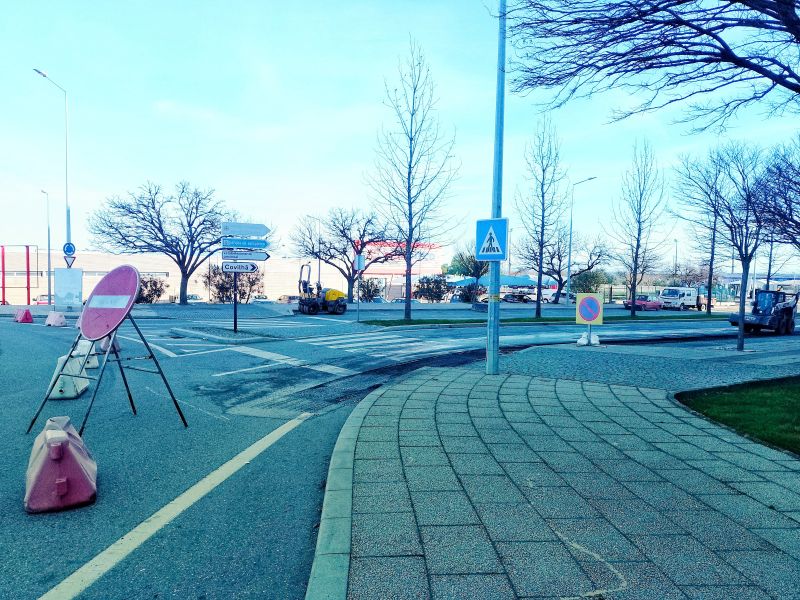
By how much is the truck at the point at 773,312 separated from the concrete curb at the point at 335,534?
931 inches

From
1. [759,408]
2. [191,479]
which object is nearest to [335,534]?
[191,479]

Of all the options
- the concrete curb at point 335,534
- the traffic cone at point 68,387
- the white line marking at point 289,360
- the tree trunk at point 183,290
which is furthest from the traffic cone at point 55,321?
the concrete curb at point 335,534

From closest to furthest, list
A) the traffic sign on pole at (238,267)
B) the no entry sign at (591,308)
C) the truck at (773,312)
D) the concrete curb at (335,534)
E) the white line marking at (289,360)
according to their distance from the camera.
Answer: the concrete curb at (335,534), the white line marking at (289,360), the no entry sign at (591,308), the traffic sign on pole at (238,267), the truck at (773,312)

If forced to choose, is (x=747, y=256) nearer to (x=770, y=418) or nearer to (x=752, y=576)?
(x=770, y=418)

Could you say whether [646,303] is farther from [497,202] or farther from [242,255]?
[497,202]

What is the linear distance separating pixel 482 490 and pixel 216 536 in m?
1.80

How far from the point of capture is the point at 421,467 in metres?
4.26

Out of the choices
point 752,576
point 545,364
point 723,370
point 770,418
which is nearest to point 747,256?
point 723,370

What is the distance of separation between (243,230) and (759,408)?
521 inches

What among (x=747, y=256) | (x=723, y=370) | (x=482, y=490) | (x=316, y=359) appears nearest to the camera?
(x=482, y=490)

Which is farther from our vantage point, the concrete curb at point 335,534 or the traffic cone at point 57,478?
the traffic cone at point 57,478

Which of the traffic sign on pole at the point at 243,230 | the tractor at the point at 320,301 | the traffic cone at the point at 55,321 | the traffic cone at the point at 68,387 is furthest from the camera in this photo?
the tractor at the point at 320,301

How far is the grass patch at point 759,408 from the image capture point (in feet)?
17.7

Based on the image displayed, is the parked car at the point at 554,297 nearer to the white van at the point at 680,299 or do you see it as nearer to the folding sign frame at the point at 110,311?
the white van at the point at 680,299
